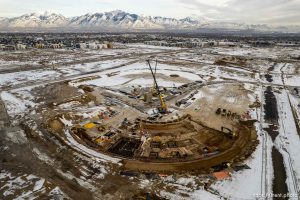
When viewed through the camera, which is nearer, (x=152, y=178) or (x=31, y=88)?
(x=152, y=178)

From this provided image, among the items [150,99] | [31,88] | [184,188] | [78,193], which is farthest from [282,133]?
[31,88]

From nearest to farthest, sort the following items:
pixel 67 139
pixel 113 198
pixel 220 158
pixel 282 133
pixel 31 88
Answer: pixel 113 198
pixel 220 158
pixel 67 139
pixel 282 133
pixel 31 88

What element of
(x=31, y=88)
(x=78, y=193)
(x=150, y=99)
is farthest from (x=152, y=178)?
(x=31, y=88)

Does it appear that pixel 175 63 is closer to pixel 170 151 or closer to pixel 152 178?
pixel 170 151

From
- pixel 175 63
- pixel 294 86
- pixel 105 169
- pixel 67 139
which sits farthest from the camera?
pixel 175 63

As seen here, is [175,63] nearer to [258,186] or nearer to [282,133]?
[282,133]

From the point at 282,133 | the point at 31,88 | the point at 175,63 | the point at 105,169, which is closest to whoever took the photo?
the point at 105,169
